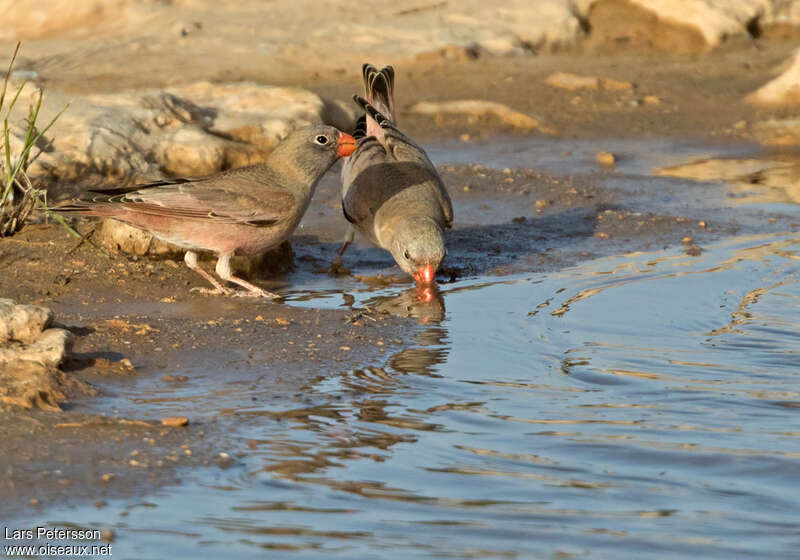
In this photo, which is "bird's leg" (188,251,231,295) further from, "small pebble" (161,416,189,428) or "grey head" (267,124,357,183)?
"small pebble" (161,416,189,428)

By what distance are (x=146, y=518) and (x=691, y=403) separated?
8.42 feet

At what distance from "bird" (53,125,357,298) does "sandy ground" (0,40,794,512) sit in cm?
35

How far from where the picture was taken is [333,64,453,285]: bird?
7391 millimetres

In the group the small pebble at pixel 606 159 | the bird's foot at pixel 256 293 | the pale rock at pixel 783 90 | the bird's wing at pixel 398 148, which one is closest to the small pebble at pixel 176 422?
the bird's foot at pixel 256 293

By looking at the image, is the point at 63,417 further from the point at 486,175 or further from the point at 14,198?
the point at 486,175

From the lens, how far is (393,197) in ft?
26.5

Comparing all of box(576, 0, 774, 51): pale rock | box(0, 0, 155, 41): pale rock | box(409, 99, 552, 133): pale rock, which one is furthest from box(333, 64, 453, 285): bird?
box(576, 0, 774, 51): pale rock

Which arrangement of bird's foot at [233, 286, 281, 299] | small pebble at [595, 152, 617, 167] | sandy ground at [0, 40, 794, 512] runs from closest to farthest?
sandy ground at [0, 40, 794, 512], bird's foot at [233, 286, 281, 299], small pebble at [595, 152, 617, 167]

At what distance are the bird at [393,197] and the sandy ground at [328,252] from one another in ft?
1.44

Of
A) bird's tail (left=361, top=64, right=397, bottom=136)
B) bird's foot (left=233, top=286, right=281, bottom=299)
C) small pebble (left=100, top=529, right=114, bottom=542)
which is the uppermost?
bird's tail (left=361, top=64, right=397, bottom=136)

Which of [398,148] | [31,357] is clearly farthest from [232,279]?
[31,357]

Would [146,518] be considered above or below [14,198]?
below

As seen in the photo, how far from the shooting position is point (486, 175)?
10641 mm

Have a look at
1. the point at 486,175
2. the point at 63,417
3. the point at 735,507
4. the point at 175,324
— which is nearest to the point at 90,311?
the point at 175,324
